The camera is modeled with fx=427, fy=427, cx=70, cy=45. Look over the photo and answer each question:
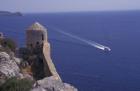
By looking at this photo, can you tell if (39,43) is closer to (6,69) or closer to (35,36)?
(35,36)

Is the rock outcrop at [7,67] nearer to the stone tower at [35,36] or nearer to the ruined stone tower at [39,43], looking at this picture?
the ruined stone tower at [39,43]

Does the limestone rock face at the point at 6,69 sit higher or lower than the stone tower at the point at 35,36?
lower

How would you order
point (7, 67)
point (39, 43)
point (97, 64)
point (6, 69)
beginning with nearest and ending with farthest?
point (6, 69)
point (7, 67)
point (39, 43)
point (97, 64)

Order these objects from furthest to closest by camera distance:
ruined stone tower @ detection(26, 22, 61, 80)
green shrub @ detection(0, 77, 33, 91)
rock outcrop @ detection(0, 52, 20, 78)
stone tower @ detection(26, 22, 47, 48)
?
stone tower @ detection(26, 22, 47, 48), ruined stone tower @ detection(26, 22, 61, 80), rock outcrop @ detection(0, 52, 20, 78), green shrub @ detection(0, 77, 33, 91)

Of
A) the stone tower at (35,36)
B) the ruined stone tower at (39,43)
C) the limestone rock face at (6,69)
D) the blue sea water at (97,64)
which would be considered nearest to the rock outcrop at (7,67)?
the limestone rock face at (6,69)

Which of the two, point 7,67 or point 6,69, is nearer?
point 6,69

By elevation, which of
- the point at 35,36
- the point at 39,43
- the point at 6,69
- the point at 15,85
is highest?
the point at 35,36

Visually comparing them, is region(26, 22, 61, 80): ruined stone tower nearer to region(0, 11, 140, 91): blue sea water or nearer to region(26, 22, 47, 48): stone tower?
region(26, 22, 47, 48): stone tower

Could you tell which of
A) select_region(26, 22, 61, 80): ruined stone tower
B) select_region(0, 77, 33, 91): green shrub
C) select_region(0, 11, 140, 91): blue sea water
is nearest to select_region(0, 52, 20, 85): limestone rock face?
select_region(0, 77, 33, 91): green shrub

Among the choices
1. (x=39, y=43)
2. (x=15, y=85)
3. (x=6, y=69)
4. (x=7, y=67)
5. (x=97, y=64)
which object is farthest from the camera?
(x=97, y=64)

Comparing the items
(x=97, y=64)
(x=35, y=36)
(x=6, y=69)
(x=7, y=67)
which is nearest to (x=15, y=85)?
(x=6, y=69)

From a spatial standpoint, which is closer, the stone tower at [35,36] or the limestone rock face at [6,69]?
the limestone rock face at [6,69]

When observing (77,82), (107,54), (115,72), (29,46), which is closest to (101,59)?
(107,54)
